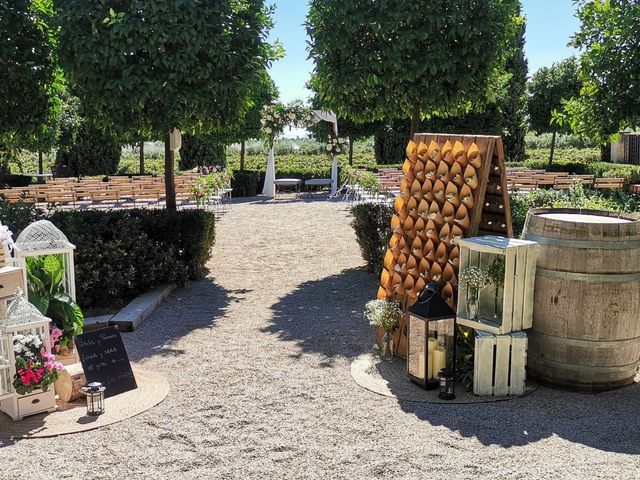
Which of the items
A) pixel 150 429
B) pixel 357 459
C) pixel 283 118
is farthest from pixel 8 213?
pixel 283 118

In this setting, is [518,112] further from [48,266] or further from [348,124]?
[48,266]

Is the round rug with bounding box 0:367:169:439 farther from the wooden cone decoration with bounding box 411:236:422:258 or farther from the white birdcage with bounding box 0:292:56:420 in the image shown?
→ the wooden cone decoration with bounding box 411:236:422:258

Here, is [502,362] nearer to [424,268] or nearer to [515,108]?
[424,268]

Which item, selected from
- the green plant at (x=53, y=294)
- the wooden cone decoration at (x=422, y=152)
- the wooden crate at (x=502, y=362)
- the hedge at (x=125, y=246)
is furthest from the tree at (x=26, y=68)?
the wooden crate at (x=502, y=362)

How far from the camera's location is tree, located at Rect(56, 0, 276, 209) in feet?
27.9

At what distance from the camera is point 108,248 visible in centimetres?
846

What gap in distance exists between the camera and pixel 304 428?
4918mm

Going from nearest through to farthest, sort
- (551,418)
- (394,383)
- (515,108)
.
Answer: (551,418), (394,383), (515,108)

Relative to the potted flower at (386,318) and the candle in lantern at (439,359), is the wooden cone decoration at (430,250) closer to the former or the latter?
the potted flower at (386,318)

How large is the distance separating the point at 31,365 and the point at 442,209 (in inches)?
140

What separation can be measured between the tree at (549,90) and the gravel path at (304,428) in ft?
72.4

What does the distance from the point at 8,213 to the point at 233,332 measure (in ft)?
11.0

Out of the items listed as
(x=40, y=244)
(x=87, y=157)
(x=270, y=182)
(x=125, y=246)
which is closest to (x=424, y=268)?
(x=40, y=244)

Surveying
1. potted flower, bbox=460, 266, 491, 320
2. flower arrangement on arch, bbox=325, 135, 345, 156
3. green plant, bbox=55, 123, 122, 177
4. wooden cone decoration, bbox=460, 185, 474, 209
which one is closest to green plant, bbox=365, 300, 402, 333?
potted flower, bbox=460, 266, 491, 320
